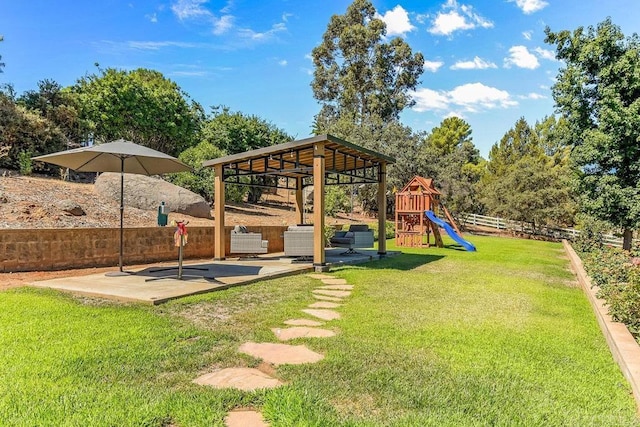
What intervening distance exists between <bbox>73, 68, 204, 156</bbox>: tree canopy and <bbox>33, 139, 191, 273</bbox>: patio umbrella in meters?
15.1

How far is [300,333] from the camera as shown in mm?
3732

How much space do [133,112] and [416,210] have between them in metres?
15.8

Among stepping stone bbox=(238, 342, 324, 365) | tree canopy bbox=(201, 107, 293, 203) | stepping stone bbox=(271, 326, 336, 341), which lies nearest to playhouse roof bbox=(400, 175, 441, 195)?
tree canopy bbox=(201, 107, 293, 203)

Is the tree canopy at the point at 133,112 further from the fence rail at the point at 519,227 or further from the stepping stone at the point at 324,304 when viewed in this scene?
the stepping stone at the point at 324,304

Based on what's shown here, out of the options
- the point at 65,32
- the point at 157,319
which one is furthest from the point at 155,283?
the point at 65,32

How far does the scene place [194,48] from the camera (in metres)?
17.7

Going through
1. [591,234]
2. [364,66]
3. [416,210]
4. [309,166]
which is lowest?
[591,234]

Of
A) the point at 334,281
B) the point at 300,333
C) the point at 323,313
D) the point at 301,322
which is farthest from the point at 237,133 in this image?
the point at 300,333

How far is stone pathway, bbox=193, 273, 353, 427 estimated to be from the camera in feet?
7.14

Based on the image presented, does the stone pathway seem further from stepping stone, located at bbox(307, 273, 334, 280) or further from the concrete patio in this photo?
stepping stone, located at bbox(307, 273, 334, 280)

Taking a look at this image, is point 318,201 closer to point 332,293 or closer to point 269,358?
point 332,293

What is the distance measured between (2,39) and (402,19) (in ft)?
81.8

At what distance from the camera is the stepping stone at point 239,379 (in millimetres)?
2527

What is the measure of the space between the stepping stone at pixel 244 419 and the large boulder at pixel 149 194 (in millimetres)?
10695
